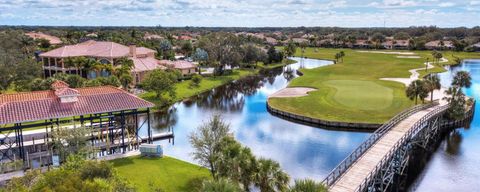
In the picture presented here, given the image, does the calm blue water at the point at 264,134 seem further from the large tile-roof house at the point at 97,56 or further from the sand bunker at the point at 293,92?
the large tile-roof house at the point at 97,56

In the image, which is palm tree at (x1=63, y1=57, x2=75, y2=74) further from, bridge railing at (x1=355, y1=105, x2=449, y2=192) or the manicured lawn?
bridge railing at (x1=355, y1=105, x2=449, y2=192)

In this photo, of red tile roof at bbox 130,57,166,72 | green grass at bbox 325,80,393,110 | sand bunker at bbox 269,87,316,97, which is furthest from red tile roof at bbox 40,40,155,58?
green grass at bbox 325,80,393,110

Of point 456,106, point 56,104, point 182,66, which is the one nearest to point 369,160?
point 456,106

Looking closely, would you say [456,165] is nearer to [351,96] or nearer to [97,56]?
[351,96]

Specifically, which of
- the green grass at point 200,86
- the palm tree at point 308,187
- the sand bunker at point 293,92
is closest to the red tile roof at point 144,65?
the green grass at point 200,86

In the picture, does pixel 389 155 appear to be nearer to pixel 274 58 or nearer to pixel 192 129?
pixel 192 129

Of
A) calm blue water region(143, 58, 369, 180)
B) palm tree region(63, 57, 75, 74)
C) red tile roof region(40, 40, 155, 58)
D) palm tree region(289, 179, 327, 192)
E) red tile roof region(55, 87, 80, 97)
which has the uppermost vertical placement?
red tile roof region(40, 40, 155, 58)
